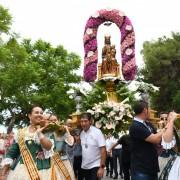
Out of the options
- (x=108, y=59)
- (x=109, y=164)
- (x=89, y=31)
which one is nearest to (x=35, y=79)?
(x=109, y=164)

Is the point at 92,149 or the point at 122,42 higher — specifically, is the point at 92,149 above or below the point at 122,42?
below

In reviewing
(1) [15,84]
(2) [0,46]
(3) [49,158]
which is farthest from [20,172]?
(1) [15,84]

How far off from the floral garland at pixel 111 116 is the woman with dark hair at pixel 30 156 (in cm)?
392

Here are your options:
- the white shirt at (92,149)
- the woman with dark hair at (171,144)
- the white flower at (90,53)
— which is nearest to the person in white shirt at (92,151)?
the white shirt at (92,149)

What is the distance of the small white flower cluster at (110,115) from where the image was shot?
36.2ft

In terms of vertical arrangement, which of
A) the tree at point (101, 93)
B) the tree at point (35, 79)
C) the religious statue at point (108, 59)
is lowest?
the tree at point (101, 93)

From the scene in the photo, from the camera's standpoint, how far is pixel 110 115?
11.0 meters

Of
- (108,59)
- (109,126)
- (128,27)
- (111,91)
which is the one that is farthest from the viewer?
(128,27)

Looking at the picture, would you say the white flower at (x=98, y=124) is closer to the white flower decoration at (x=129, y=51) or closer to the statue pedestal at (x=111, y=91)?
the statue pedestal at (x=111, y=91)

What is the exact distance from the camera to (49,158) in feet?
23.5

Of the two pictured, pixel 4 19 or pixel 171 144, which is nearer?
pixel 171 144

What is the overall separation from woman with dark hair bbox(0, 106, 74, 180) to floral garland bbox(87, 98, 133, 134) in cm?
392

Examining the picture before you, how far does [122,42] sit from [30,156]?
1022 cm

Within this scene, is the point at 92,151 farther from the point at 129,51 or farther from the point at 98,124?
the point at 129,51
